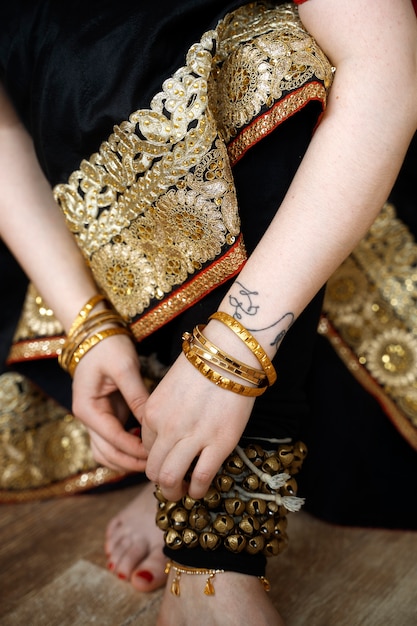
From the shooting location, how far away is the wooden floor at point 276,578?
749mm

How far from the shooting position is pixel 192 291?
0.71 m

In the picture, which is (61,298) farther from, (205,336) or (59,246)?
(205,336)

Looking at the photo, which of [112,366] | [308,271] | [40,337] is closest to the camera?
[308,271]

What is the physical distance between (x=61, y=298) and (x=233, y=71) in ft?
1.19

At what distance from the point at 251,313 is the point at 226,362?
0.06 m

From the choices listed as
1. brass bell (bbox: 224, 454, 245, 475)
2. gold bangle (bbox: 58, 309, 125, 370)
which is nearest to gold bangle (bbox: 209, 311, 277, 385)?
brass bell (bbox: 224, 454, 245, 475)

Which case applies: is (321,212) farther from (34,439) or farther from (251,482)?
(34,439)

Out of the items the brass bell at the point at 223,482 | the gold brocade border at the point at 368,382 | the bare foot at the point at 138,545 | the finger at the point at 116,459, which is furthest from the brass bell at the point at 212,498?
the gold brocade border at the point at 368,382

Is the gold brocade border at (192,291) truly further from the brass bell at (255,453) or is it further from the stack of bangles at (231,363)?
the brass bell at (255,453)

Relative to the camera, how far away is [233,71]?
693 mm

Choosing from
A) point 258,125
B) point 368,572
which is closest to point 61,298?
point 258,125

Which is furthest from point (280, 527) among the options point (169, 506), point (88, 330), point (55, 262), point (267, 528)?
point (55, 262)

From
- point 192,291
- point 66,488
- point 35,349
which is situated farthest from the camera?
point 66,488

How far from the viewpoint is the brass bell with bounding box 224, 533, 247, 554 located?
66 centimetres
